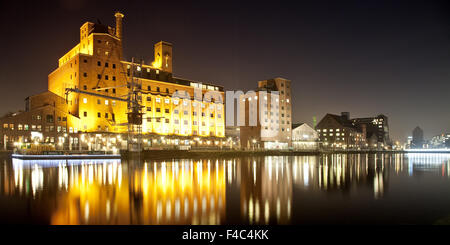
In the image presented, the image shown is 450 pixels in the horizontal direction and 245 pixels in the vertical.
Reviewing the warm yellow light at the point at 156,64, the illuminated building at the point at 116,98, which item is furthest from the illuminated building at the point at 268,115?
the warm yellow light at the point at 156,64

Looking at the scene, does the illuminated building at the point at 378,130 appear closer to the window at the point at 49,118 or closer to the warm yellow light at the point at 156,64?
the warm yellow light at the point at 156,64

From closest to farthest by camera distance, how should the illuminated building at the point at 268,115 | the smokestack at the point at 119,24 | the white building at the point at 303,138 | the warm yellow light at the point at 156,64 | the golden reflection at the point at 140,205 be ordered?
the golden reflection at the point at 140,205 → the smokestack at the point at 119,24 → the warm yellow light at the point at 156,64 → the illuminated building at the point at 268,115 → the white building at the point at 303,138

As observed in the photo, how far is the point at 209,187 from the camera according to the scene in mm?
12891

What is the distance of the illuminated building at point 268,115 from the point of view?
7100 cm

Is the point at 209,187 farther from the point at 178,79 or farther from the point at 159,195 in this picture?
the point at 178,79

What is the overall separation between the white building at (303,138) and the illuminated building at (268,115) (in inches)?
119

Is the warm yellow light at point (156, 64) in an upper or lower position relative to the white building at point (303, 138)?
upper

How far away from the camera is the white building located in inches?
3110

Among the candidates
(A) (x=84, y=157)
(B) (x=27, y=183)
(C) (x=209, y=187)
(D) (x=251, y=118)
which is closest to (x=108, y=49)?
(A) (x=84, y=157)

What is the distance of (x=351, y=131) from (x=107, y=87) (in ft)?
315

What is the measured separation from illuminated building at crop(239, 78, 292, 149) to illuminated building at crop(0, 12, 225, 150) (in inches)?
322

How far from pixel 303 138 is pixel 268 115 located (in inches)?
578

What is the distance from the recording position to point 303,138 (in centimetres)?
7988
